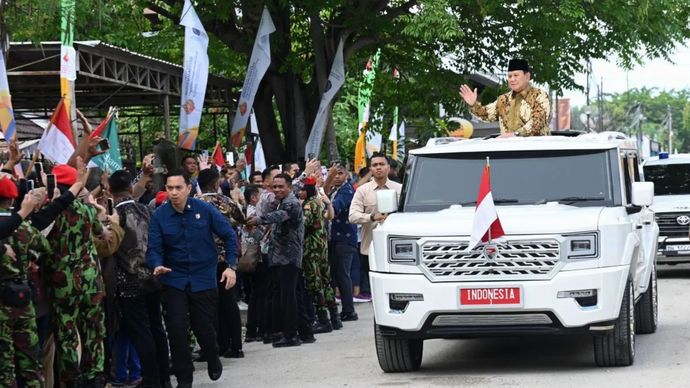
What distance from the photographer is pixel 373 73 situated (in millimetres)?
25875

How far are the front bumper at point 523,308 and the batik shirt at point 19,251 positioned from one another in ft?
11.5

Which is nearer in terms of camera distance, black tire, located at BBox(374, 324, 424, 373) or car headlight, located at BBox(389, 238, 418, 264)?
car headlight, located at BBox(389, 238, 418, 264)

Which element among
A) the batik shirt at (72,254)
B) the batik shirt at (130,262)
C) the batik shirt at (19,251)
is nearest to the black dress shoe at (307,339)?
the batik shirt at (130,262)

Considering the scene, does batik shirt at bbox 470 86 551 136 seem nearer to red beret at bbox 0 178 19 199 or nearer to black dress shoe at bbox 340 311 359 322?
black dress shoe at bbox 340 311 359 322

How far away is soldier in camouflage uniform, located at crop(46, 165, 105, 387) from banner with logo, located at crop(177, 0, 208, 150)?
10194mm

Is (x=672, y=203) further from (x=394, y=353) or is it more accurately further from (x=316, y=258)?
(x=394, y=353)

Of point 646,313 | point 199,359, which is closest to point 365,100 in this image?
point 646,313

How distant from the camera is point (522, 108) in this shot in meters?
13.9

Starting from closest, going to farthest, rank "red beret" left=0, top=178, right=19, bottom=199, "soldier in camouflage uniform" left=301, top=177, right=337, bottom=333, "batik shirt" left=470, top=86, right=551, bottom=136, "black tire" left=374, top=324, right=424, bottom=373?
"red beret" left=0, top=178, right=19, bottom=199
"black tire" left=374, top=324, right=424, bottom=373
"batik shirt" left=470, top=86, right=551, bottom=136
"soldier in camouflage uniform" left=301, top=177, right=337, bottom=333

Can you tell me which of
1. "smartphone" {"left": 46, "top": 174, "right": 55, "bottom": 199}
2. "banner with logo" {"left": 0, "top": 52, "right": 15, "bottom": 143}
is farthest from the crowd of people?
"banner with logo" {"left": 0, "top": 52, "right": 15, "bottom": 143}

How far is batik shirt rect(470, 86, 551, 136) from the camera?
13.7m

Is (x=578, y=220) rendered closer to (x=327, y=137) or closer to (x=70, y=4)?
(x=70, y=4)

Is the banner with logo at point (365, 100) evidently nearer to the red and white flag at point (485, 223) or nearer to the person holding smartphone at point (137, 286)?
the person holding smartphone at point (137, 286)

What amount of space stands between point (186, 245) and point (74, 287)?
1.39m
